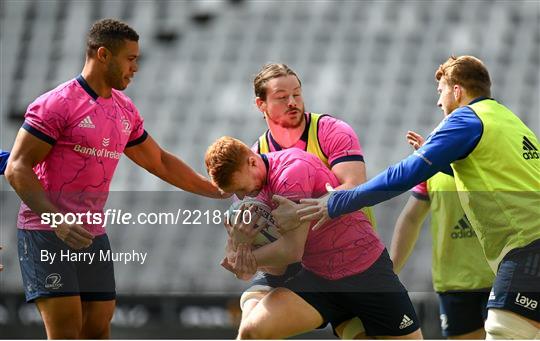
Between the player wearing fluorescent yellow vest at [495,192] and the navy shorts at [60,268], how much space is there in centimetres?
102

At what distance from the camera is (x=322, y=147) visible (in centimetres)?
471

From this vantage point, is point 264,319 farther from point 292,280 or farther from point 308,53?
point 308,53

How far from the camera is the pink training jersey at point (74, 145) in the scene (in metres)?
4.51

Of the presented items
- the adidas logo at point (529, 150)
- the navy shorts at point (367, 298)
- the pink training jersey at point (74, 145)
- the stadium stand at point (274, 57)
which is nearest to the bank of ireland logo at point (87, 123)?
the pink training jersey at point (74, 145)

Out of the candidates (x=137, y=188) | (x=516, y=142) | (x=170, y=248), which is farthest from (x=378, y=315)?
(x=137, y=188)

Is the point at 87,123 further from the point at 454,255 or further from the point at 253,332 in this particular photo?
the point at 454,255

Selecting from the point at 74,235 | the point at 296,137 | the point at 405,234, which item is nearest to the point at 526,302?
the point at 296,137

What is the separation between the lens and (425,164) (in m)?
4.21

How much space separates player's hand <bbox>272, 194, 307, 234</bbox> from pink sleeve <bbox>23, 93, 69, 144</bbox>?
3.18 ft

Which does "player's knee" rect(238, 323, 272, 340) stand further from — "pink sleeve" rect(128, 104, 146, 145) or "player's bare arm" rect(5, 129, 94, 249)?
"pink sleeve" rect(128, 104, 146, 145)

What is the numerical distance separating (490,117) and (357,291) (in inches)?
35.0

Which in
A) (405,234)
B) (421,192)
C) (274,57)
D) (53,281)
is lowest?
(53,281)

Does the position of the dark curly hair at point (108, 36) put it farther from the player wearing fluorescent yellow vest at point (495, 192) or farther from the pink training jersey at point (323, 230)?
the player wearing fluorescent yellow vest at point (495, 192)

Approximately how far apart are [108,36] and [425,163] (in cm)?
152
